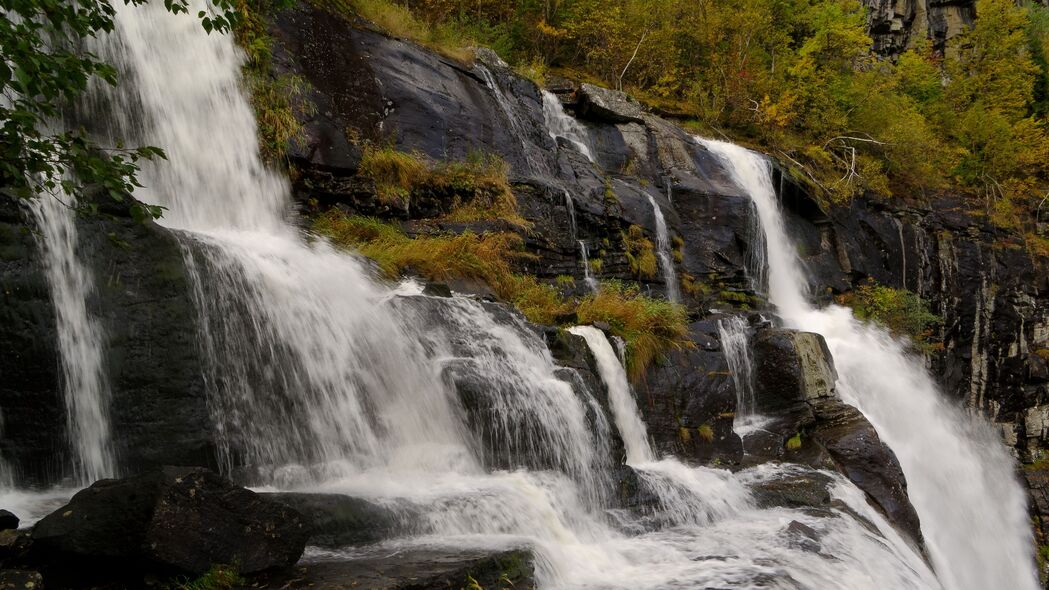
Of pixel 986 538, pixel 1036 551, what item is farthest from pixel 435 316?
pixel 1036 551

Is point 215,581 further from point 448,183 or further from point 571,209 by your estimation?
point 571,209

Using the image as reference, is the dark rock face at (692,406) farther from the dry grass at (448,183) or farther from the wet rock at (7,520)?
the wet rock at (7,520)

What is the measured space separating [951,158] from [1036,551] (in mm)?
12577

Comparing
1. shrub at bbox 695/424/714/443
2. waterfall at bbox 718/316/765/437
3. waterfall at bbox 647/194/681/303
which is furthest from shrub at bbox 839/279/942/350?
shrub at bbox 695/424/714/443

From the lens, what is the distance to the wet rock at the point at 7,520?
14.6 ft

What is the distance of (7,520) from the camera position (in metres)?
4.49

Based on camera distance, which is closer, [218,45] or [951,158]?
[218,45]

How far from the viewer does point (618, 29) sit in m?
20.4

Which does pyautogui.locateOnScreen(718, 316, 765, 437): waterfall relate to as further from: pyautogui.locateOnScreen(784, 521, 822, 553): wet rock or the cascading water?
pyautogui.locateOnScreen(784, 521, 822, 553): wet rock

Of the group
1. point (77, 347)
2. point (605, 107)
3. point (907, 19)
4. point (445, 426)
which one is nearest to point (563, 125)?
point (605, 107)

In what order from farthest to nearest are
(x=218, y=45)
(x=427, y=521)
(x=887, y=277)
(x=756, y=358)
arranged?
(x=887, y=277)
(x=756, y=358)
(x=218, y=45)
(x=427, y=521)

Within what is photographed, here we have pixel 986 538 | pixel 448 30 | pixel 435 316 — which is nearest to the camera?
pixel 435 316

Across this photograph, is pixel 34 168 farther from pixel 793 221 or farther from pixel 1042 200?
pixel 1042 200

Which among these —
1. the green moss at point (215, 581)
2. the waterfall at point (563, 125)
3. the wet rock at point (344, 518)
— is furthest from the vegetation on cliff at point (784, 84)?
the green moss at point (215, 581)
